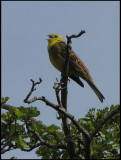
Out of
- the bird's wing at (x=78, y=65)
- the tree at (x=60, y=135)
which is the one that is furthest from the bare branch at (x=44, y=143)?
the bird's wing at (x=78, y=65)

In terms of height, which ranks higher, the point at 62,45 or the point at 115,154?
the point at 62,45

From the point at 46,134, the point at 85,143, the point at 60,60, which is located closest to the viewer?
the point at 85,143

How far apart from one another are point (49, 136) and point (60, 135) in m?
0.26

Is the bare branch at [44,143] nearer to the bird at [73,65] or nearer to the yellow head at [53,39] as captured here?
the bird at [73,65]

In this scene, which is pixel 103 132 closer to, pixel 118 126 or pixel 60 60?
pixel 118 126

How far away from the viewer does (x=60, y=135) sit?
3650 mm

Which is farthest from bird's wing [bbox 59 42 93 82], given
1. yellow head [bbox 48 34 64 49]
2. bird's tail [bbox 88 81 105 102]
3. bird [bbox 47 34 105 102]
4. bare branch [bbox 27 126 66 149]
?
bare branch [bbox 27 126 66 149]

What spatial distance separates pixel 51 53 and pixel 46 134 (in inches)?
115

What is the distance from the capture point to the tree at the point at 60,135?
11.4 ft

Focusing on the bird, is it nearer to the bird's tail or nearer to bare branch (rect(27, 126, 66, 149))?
the bird's tail

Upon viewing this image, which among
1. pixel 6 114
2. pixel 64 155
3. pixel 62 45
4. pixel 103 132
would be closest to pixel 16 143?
pixel 6 114

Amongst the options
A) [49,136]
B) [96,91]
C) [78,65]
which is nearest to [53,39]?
[78,65]

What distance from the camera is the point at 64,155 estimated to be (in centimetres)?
384

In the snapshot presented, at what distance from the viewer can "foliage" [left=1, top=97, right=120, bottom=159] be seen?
3.52 m
